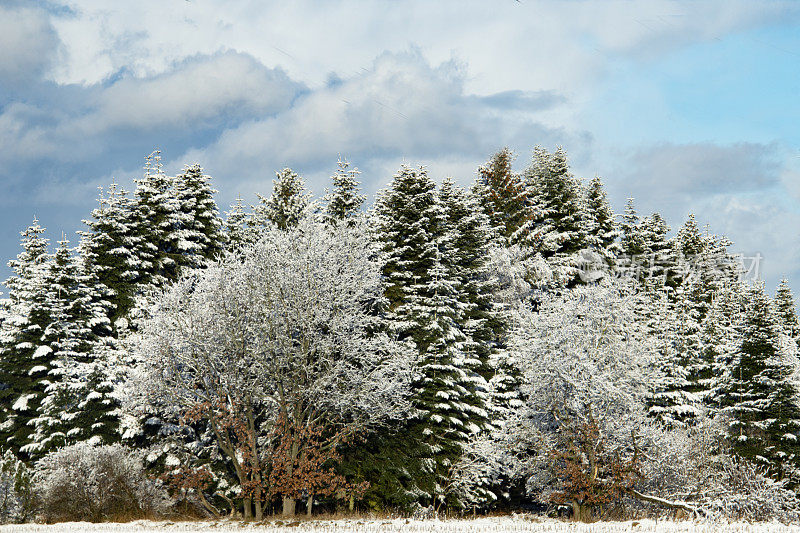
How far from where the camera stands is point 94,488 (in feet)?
95.0

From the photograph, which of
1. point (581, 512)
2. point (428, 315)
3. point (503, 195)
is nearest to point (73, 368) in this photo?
point (428, 315)

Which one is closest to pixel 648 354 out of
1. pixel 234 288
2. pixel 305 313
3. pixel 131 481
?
pixel 305 313

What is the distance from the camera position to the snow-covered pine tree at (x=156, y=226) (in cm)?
3919

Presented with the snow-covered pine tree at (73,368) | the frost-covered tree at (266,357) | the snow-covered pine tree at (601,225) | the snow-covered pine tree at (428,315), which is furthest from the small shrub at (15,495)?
the snow-covered pine tree at (601,225)

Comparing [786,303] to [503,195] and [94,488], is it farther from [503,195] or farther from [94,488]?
[94,488]

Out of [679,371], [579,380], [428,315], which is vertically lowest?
[579,380]

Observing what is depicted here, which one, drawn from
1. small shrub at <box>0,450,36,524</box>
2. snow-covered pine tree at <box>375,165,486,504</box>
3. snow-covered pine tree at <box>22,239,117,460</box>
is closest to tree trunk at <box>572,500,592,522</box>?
snow-covered pine tree at <box>375,165,486,504</box>

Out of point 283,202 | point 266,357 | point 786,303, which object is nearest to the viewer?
point 266,357

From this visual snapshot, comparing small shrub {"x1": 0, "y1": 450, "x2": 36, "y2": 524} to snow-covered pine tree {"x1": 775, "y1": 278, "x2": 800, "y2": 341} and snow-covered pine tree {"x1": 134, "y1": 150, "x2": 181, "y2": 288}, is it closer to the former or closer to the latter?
snow-covered pine tree {"x1": 134, "y1": 150, "x2": 181, "y2": 288}

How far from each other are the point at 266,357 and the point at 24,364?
1762cm

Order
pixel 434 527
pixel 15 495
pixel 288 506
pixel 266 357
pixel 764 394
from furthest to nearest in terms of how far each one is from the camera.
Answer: pixel 764 394 < pixel 15 495 < pixel 266 357 < pixel 288 506 < pixel 434 527

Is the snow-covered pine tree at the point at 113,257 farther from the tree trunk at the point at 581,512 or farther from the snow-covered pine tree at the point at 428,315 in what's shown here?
the tree trunk at the point at 581,512

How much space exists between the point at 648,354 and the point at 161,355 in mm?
21102

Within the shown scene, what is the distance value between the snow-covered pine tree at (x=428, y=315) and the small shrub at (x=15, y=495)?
17235 millimetres
